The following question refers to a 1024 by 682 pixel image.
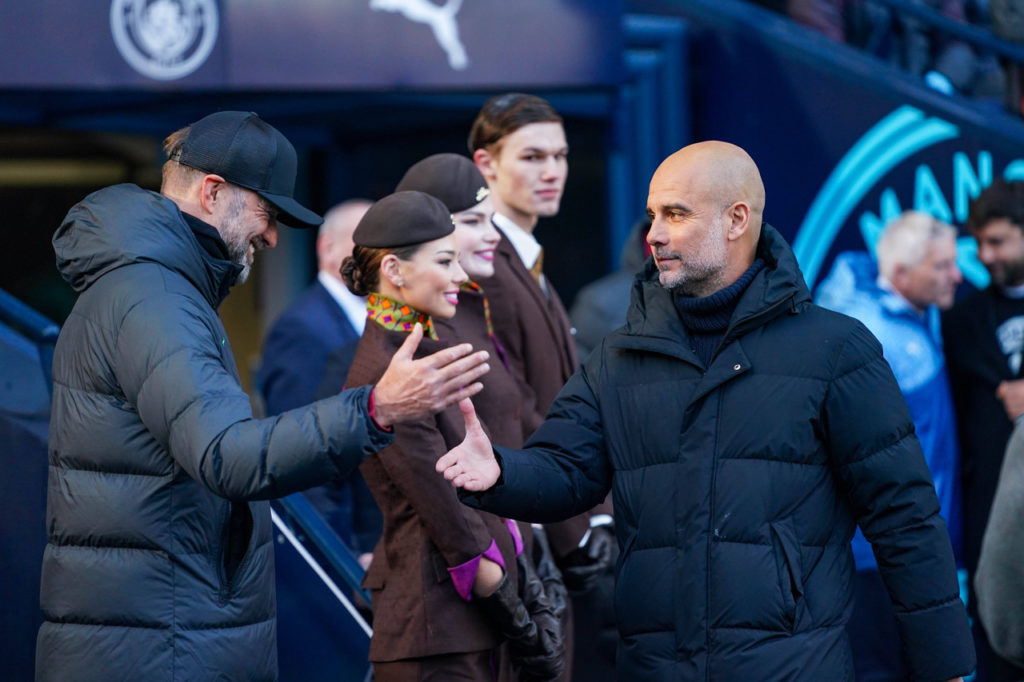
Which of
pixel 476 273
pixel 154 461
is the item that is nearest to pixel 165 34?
pixel 476 273

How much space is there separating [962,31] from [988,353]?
3226mm

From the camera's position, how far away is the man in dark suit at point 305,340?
5734 mm

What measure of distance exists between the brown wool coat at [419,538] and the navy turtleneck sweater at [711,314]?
732mm

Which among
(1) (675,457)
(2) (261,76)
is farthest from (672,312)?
(2) (261,76)

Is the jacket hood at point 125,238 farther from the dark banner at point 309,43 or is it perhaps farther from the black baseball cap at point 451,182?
the dark banner at point 309,43

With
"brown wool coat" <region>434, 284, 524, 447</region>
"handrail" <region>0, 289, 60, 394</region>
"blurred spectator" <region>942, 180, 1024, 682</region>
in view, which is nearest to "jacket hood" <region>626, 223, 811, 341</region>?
"brown wool coat" <region>434, 284, 524, 447</region>

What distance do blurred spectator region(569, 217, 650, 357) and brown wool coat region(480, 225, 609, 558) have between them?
152 cm

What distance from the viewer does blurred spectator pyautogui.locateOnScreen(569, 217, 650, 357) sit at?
6289 mm

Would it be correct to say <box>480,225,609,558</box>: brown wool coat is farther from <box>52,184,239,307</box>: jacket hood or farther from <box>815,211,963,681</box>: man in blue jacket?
<box>815,211,963,681</box>: man in blue jacket

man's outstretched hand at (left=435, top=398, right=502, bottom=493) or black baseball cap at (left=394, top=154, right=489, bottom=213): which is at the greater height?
black baseball cap at (left=394, top=154, right=489, bottom=213)

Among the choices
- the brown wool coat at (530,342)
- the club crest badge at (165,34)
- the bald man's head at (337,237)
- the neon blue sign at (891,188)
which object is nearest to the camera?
the brown wool coat at (530,342)

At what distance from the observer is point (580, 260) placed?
935cm

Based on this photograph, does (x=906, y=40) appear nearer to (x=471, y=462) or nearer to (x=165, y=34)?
(x=165, y=34)

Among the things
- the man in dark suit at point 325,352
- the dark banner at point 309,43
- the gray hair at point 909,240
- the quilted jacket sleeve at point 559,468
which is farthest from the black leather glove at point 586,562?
the dark banner at point 309,43
